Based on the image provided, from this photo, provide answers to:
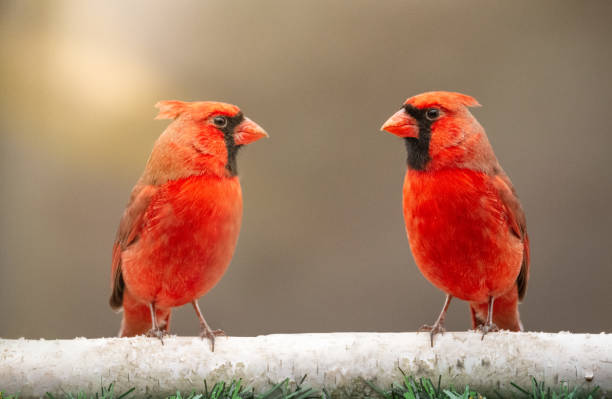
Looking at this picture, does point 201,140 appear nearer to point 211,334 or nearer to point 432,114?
point 211,334

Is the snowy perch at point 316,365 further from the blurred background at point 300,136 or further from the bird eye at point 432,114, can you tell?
the bird eye at point 432,114

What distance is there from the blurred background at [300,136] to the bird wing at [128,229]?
0.26m

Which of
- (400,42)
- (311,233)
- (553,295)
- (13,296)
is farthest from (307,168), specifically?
(13,296)

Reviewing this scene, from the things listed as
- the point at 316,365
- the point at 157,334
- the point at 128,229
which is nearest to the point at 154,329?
the point at 157,334

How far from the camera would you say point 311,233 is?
9.81ft

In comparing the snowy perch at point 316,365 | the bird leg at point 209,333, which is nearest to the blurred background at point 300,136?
the bird leg at point 209,333

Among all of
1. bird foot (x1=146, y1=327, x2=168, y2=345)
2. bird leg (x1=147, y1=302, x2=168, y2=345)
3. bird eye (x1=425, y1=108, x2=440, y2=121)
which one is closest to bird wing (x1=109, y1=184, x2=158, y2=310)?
bird leg (x1=147, y1=302, x2=168, y2=345)

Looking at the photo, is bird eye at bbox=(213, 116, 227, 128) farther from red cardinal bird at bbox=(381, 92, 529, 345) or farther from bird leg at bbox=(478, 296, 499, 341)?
bird leg at bbox=(478, 296, 499, 341)

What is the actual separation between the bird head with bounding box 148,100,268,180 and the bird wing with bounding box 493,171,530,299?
93 centimetres

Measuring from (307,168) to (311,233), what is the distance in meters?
0.29

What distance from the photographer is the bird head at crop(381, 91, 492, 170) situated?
2.53 meters

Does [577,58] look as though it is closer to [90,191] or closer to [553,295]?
[553,295]

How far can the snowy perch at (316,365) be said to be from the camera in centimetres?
233

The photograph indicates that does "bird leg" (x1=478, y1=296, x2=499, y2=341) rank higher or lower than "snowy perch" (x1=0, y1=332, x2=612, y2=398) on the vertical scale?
higher
